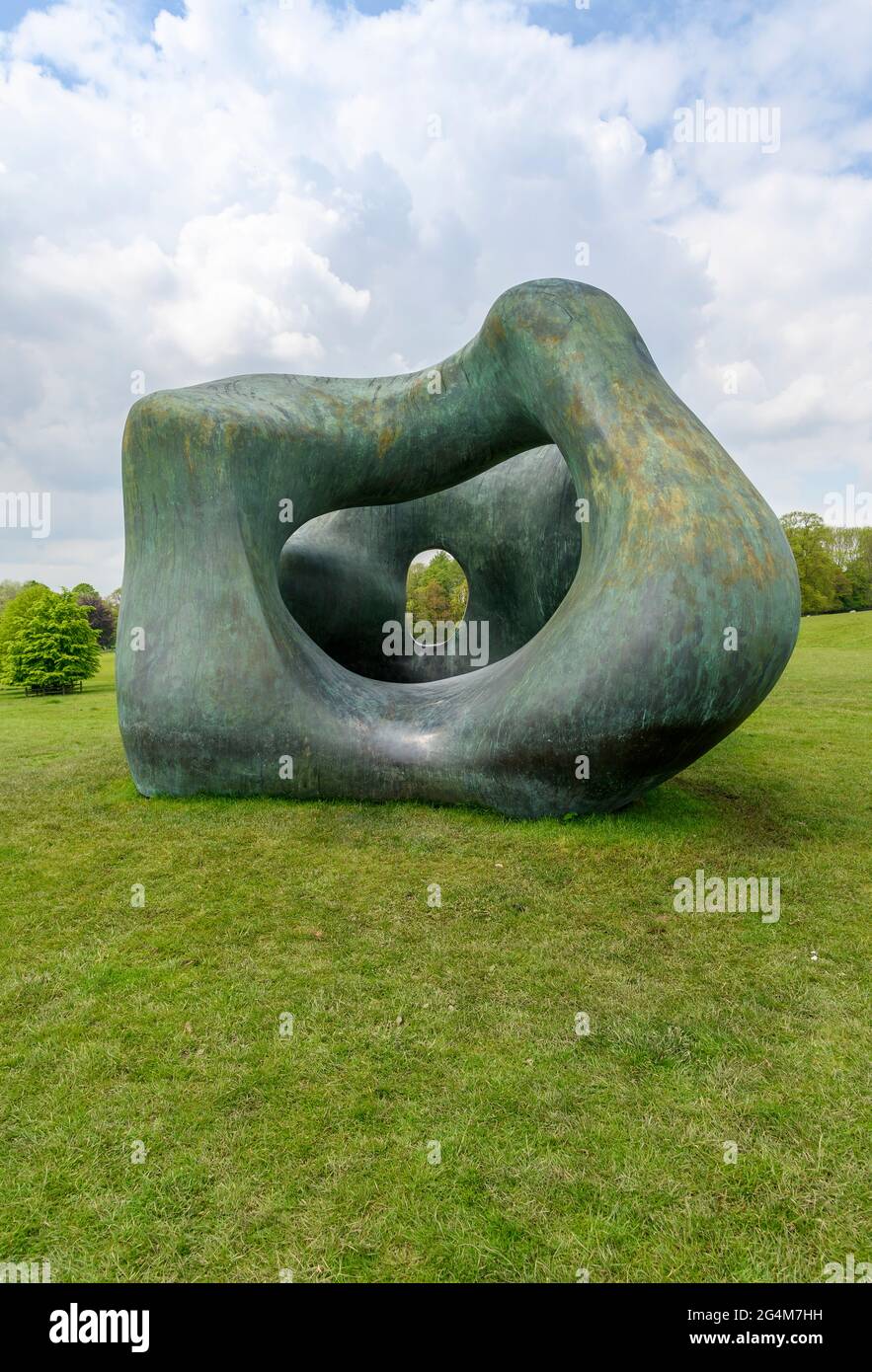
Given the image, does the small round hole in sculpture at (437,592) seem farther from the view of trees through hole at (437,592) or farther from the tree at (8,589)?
the tree at (8,589)

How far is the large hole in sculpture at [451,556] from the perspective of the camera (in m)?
10.5

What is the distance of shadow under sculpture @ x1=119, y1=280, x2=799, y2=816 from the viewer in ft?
20.0

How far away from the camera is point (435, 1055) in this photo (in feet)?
11.4

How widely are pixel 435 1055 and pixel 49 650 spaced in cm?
2650

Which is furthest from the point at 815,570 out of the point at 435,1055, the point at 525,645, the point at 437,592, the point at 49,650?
the point at 435,1055

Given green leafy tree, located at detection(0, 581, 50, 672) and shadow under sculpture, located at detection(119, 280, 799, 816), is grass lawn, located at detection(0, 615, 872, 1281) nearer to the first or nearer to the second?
shadow under sculpture, located at detection(119, 280, 799, 816)

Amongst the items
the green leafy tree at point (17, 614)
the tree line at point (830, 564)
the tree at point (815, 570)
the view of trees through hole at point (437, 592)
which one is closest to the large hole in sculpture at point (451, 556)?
the green leafy tree at point (17, 614)

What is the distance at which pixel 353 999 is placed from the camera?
13.1 ft

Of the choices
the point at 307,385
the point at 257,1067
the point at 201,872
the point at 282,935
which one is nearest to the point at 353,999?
the point at 257,1067

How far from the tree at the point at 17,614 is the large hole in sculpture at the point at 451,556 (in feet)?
64.0

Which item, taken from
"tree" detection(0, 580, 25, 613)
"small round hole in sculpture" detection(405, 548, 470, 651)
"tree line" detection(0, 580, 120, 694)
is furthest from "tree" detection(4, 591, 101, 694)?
"tree" detection(0, 580, 25, 613)

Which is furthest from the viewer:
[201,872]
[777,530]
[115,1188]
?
[777,530]
